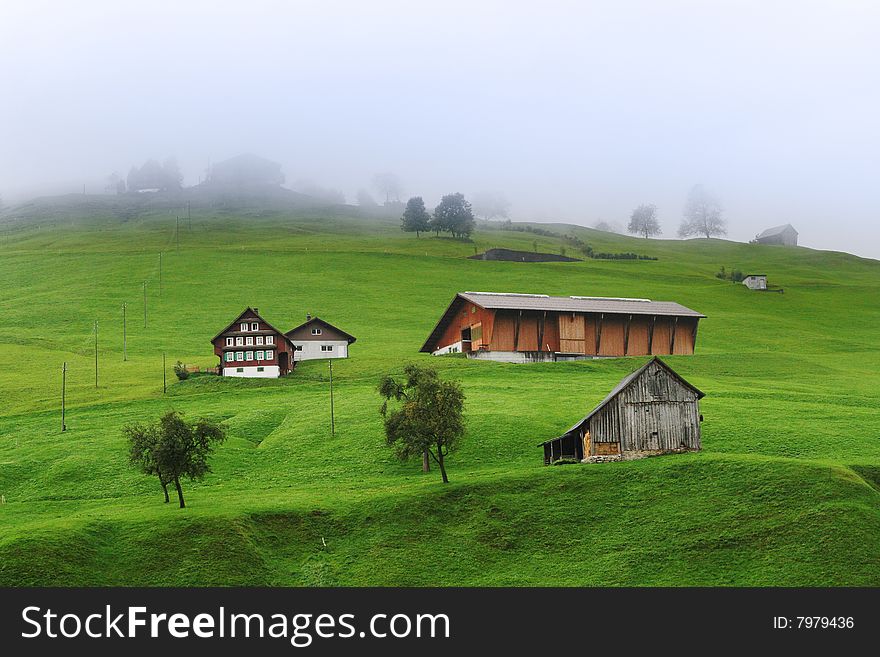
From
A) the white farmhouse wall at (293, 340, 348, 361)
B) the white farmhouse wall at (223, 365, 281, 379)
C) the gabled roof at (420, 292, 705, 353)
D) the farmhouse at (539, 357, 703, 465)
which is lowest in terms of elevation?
the white farmhouse wall at (223, 365, 281, 379)

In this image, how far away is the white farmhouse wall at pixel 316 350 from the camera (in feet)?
366

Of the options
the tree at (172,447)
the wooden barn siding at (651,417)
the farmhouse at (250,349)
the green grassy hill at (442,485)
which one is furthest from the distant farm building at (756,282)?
the tree at (172,447)

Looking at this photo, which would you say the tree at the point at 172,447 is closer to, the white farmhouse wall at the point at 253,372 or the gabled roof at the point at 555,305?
the white farmhouse wall at the point at 253,372

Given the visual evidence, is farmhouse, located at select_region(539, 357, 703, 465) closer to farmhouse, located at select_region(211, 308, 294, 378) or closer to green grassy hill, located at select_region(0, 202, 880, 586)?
green grassy hill, located at select_region(0, 202, 880, 586)

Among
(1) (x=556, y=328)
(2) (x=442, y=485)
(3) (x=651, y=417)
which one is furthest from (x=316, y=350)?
(2) (x=442, y=485)

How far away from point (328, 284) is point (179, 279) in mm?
25647

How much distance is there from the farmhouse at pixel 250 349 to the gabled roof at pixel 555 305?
2109 centimetres

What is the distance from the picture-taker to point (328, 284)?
168750mm

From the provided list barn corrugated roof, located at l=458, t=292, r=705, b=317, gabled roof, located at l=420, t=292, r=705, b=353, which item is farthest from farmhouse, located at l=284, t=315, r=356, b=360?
barn corrugated roof, located at l=458, t=292, r=705, b=317

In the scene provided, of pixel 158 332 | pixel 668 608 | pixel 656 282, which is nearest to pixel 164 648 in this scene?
pixel 668 608

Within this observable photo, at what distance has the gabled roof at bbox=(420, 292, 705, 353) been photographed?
110m

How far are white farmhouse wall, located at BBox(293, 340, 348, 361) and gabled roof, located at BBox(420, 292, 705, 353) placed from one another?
10.4 meters

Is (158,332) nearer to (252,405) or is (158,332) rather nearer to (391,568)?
(252,405)

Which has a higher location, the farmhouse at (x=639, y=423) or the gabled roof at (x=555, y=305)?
the gabled roof at (x=555, y=305)
